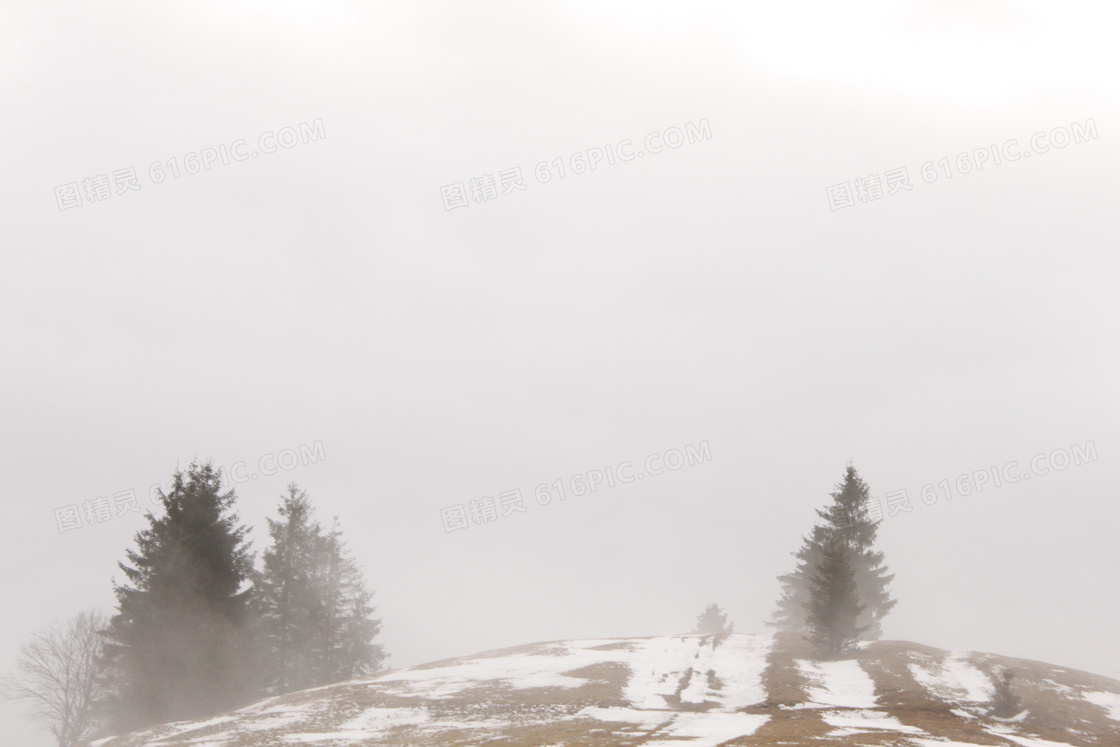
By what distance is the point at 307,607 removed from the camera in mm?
45875

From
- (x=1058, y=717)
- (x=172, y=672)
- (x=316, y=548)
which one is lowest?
(x=1058, y=717)

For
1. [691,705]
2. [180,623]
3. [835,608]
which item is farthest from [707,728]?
[180,623]

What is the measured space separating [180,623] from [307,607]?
37.8ft

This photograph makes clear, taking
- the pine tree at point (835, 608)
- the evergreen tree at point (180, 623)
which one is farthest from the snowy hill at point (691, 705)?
the evergreen tree at point (180, 623)

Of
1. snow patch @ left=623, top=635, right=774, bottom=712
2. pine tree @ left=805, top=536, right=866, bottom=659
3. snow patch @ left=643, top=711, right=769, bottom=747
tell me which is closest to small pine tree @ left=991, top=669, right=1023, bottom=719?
snow patch @ left=623, top=635, right=774, bottom=712

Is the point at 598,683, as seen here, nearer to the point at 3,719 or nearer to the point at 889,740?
the point at 889,740

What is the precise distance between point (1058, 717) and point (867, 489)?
22299 millimetres

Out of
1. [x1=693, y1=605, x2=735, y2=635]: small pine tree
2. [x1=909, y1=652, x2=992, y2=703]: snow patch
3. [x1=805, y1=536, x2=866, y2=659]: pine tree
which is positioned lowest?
[x1=693, y1=605, x2=735, y2=635]: small pine tree

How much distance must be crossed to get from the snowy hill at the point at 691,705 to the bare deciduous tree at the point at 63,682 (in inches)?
725

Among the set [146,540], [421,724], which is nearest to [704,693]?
[421,724]

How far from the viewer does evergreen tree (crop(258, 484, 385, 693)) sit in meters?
44.3

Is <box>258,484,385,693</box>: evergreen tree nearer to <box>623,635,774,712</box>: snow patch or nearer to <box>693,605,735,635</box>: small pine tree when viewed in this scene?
<box>623,635,774,712</box>: snow patch

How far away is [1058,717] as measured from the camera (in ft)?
82.6

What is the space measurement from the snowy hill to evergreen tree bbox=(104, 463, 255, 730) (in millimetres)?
4234
